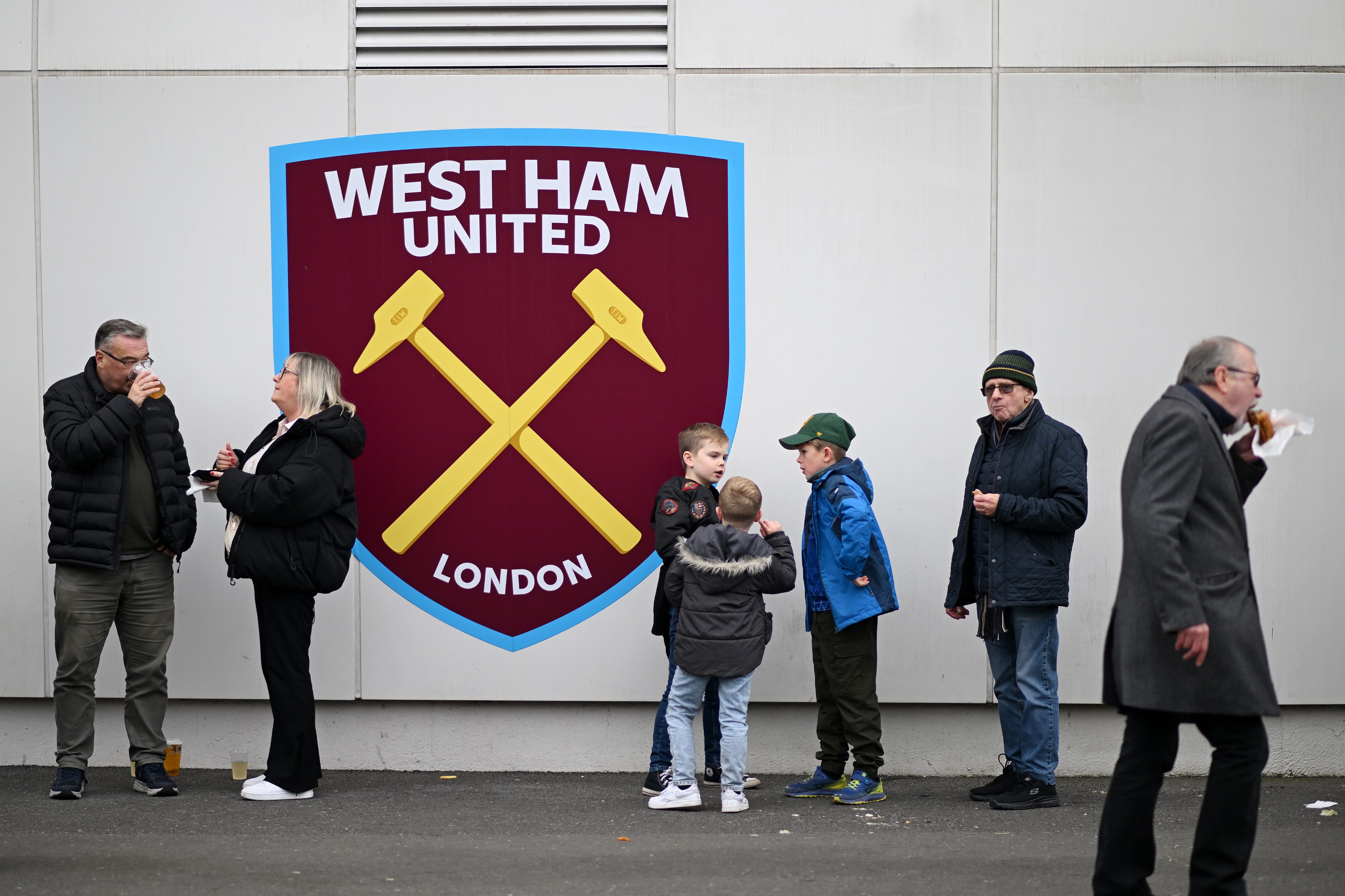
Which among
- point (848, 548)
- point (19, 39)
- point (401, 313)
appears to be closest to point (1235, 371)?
point (848, 548)

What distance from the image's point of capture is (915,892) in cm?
374

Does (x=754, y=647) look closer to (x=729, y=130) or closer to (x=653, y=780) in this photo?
(x=653, y=780)

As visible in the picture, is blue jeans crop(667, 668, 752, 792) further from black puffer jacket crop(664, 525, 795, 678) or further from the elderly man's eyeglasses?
the elderly man's eyeglasses

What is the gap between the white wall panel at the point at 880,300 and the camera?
550 cm

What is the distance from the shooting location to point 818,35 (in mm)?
5539

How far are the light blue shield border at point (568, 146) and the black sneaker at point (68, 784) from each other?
1.41 meters

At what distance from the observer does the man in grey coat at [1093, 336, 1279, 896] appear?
3174 millimetres

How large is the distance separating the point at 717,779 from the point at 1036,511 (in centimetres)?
181

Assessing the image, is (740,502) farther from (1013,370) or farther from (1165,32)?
(1165,32)

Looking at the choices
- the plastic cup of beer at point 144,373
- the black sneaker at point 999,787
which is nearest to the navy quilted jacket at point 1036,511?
the black sneaker at point 999,787

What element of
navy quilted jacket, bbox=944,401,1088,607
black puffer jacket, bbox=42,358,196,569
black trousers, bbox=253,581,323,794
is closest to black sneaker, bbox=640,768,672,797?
black trousers, bbox=253,581,323,794

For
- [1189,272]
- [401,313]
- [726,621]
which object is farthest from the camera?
[401,313]

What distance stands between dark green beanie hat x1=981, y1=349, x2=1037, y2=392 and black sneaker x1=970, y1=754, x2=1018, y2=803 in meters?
1.51

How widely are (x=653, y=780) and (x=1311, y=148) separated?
3984 millimetres
